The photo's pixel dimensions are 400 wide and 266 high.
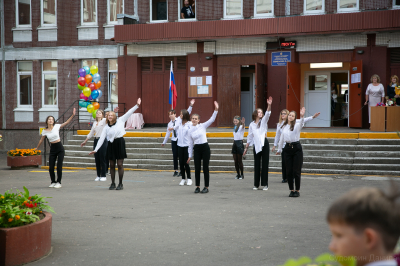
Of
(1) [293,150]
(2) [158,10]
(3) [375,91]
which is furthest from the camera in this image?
(2) [158,10]

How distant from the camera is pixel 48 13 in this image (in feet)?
81.6

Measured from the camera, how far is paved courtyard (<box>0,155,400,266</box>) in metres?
5.47

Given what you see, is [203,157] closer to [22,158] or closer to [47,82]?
[22,158]

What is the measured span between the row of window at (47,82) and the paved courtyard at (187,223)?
1192cm

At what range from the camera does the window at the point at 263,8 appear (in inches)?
832

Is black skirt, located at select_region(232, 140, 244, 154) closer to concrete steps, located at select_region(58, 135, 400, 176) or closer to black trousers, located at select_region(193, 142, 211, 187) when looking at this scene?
concrete steps, located at select_region(58, 135, 400, 176)

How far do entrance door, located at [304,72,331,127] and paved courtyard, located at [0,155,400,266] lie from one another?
8.75 m

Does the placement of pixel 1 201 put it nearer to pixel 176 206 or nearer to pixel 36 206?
pixel 36 206

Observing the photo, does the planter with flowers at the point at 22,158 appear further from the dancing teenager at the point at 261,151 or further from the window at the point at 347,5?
the window at the point at 347,5

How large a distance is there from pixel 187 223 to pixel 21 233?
2.76 meters

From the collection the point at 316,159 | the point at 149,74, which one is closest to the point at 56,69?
the point at 149,74

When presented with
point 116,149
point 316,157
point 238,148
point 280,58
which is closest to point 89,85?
point 280,58

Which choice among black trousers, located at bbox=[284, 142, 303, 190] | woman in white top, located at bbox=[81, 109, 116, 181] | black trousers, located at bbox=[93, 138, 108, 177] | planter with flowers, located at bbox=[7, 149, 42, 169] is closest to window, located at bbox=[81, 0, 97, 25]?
planter with flowers, located at bbox=[7, 149, 42, 169]

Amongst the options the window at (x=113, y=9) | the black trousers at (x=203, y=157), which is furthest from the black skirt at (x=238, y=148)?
the window at (x=113, y=9)
